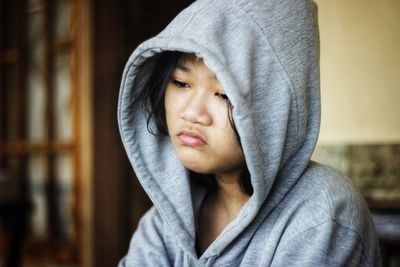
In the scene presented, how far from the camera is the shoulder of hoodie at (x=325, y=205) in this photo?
828 millimetres

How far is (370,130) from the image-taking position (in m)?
2.53

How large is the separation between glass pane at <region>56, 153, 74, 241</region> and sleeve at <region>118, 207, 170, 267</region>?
6.02 ft

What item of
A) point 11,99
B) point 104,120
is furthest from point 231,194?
point 11,99

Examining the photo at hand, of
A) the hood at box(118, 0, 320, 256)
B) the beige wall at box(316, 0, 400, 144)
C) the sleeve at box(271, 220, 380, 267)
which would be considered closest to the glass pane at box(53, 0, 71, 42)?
the beige wall at box(316, 0, 400, 144)

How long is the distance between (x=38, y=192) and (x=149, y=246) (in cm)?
222

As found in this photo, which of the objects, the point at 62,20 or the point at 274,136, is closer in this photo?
the point at 274,136

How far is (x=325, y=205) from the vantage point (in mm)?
834

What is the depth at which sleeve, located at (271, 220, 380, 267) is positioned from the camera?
0.79 meters

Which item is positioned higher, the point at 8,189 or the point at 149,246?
the point at 149,246

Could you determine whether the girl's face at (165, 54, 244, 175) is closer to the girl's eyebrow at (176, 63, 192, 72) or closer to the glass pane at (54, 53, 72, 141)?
the girl's eyebrow at (176, 63, 192, 72)

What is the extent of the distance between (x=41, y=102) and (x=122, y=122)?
218cm

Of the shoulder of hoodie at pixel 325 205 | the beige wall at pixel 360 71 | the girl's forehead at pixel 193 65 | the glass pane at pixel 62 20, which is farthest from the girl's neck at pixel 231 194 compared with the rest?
the glass pane at pixel 62 20

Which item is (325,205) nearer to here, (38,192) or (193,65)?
(193,65)

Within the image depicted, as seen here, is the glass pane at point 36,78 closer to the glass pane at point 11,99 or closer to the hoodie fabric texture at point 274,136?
the glass pane at point 11,99
